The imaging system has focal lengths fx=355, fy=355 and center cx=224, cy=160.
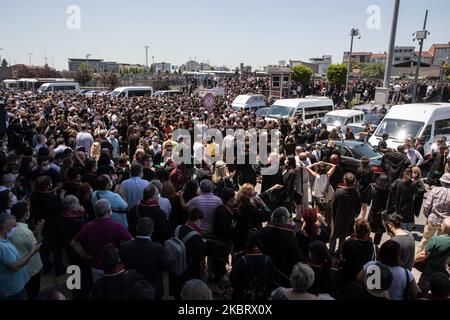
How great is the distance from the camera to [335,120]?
1792cm

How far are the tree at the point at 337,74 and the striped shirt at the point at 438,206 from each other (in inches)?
1308

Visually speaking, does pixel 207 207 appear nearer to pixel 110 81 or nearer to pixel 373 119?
pixel 373 119

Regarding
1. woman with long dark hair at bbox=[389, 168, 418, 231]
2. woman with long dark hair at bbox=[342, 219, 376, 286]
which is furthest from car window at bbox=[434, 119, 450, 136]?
woman with long dark hair at bbox=[342, 219, 376, 286]

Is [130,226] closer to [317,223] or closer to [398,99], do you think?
[317,223]

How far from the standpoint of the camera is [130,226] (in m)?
5.43

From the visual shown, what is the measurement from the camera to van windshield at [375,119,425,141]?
1283 centimetres

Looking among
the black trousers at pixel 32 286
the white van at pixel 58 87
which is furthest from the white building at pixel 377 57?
the black trousers at pixel 32 286

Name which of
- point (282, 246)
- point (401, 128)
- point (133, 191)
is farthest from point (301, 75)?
point (282, 246)

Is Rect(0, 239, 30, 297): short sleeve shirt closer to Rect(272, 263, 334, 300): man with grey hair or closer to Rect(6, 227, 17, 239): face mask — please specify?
Rect(6, 227, 17, 239): face mask

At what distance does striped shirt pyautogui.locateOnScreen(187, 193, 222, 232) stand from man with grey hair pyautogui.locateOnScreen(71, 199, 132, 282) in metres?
1.24

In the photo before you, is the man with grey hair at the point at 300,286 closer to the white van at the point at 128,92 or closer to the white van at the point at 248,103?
the white van at the point at 248,103
